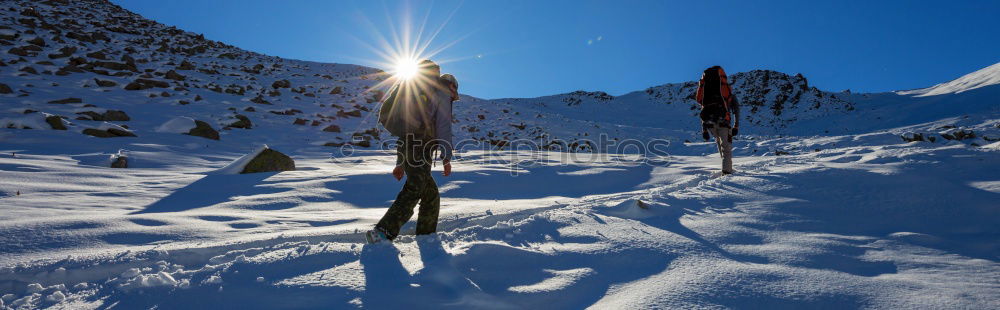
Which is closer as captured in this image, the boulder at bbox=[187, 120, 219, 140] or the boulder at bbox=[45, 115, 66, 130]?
the boulder at bbox=[45, 115, 66, 130]

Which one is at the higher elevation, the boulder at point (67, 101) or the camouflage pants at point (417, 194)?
the boulder at point (67, 101)

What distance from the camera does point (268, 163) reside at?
6.20 m

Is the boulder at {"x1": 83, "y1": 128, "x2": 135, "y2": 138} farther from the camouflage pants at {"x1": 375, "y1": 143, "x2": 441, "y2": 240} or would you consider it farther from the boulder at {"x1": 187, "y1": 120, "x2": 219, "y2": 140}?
the camouflage pants at {"x1": 375, "y1": 143, "x2": 441, "y2": 240}

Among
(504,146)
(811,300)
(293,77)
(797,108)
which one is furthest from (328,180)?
(797,108)

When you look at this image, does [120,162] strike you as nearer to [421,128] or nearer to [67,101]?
[421,128]

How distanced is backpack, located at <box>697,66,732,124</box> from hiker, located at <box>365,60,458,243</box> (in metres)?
4.71

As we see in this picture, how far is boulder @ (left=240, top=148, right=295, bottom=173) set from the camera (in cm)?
604

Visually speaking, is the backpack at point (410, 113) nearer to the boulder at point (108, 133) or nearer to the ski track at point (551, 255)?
the ski track at point (551, 255)

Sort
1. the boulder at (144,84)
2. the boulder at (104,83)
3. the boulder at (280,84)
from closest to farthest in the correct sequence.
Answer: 1. the boulder at (104,83)
2. the boulder at (144,84)
3. the boulder at (280,84)

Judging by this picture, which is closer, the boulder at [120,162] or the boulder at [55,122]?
the boulder at [120,162]

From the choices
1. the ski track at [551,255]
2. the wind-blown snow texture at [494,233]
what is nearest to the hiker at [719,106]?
the wind-blown snow texture at [494,233]

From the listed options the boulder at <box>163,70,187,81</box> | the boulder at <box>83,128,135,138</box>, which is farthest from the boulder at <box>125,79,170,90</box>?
the boulder at <box>83,128,135,138</box>

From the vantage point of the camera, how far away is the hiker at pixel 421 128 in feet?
9.77

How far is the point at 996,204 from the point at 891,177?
3.51 ft
